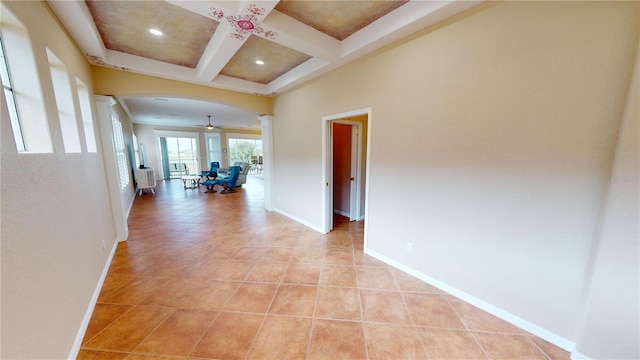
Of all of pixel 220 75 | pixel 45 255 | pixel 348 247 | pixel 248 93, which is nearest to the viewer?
pixel 45 255

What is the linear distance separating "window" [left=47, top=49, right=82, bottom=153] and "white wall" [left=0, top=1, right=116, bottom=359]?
11 cm

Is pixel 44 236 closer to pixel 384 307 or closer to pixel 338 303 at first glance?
pixel 338 303

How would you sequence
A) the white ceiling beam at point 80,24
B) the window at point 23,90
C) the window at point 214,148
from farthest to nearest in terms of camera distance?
1. the window at point 214,148
2. the white ceiling beam at point 80,24
3. the window at point 23,90

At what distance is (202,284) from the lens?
231 cm

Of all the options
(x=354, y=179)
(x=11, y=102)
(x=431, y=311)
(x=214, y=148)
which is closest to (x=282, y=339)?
(x=431, y=311)

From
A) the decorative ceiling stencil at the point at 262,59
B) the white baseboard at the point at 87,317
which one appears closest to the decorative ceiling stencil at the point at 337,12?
the decorative ceiling stencil at the point at 262,59

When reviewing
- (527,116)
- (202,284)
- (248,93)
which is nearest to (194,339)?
(202,284)

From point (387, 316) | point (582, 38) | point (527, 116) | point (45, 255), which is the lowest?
point (387, 316)

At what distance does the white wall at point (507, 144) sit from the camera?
4.51 ft

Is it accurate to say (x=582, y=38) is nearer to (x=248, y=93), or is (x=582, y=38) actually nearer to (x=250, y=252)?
(x=250, y=252)

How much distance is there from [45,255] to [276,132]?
3.78m

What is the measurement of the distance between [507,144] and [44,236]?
3289 mm

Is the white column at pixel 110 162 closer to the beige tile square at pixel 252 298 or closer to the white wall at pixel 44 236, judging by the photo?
the white wall at pixel 44 236

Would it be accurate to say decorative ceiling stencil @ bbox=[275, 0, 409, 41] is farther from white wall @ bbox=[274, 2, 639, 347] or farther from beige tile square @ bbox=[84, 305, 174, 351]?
beige tile square @ bbox=[84, 305, 174, 351]
